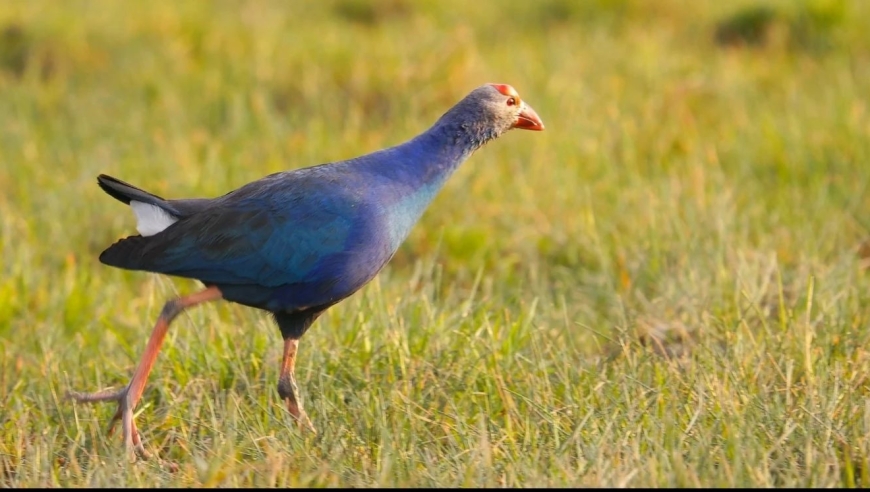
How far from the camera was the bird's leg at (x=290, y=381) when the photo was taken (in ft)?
11.4

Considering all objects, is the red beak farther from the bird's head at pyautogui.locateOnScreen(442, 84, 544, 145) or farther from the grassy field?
the grassy field

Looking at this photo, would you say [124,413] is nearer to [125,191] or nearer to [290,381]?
[290,381]

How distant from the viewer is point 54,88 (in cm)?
701

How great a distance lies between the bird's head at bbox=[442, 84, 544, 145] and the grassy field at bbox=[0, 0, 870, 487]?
23.3 inches

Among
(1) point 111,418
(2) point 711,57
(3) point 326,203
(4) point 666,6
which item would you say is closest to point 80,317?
(1) point 111,418

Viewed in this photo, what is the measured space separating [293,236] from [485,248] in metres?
1.91

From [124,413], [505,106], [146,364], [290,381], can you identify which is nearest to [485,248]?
[505,106]

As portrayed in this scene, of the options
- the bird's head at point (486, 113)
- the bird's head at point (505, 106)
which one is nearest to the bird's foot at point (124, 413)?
the bird's head at point (486, 113)

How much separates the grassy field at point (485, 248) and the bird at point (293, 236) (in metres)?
0.25

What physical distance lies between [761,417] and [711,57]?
16.4ft

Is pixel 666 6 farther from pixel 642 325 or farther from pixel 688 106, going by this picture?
pixel 642 325

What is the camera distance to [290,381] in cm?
351

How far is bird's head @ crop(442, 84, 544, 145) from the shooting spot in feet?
11.9

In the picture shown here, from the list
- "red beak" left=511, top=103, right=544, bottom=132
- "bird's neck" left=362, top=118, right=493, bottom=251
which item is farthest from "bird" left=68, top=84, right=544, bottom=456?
"red beak" left=511, top=103, right=544, bottom=132
